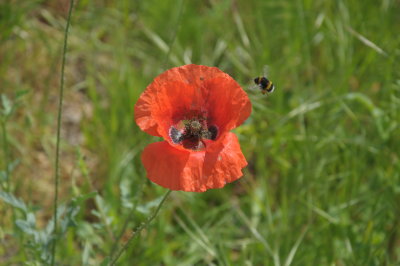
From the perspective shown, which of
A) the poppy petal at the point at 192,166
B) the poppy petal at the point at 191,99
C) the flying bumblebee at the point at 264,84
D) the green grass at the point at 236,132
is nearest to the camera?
the poppy petal at the point at 192,166

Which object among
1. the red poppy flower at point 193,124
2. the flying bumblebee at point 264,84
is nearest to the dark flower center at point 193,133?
the red poppy flower at point 193,124

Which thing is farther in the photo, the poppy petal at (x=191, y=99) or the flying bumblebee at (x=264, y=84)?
the flying bumblebee at (x=264, y=84)

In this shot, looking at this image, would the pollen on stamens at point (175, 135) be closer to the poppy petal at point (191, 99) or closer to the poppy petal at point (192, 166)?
the poppy petal at point (191, 99)

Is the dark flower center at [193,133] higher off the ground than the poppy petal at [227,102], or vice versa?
the poppy petal at [227,102]

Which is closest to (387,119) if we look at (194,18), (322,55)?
(322,55)

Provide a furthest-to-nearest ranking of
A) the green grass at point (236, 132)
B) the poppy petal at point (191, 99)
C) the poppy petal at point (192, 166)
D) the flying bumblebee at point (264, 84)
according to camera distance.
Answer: the green grass at point (236, 132) → the flying bumblebee at point (264, 84) → the poppy petal at point (191, 99) → the poppy petal at point (192, 166)

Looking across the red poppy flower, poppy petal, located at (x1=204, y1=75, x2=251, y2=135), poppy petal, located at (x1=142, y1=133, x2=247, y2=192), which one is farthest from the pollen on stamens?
poppy petal, located at (x1=142, y1=133, x2=247, y2=192)

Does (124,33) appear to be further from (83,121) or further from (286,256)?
(286,256)
